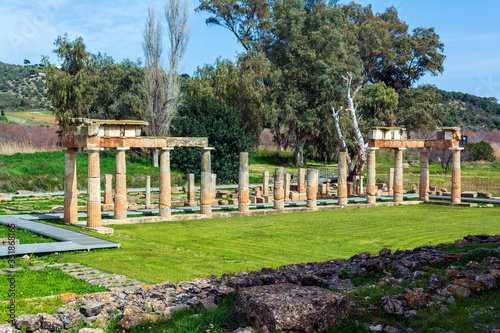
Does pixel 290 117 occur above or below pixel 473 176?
above

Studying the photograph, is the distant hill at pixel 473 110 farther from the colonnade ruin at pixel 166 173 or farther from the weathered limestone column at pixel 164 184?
the weathered limestone column at pixel 164 184

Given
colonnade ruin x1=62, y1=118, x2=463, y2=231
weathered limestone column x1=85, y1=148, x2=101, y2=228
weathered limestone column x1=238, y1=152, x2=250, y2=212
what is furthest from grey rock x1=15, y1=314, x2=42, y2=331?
weathered limestone column x1=238, y1=152, x2=250, y2=212

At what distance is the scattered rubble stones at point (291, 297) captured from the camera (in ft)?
26.5

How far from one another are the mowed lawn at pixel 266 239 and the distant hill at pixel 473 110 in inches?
3233

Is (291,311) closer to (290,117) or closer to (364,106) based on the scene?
(290,117)

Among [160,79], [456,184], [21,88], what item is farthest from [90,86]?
[21,88]

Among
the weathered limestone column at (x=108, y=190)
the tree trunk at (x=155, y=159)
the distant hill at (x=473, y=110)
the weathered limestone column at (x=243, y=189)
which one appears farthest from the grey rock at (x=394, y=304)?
the distant hill at (x=473, y=110)

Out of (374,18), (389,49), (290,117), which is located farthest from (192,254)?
(374,18)

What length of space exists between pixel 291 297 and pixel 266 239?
13.6 metres

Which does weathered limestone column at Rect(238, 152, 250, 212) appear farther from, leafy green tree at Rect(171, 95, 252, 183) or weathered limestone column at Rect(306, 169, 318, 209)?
leafy green tree at Rect(171, 95, 252, 183)

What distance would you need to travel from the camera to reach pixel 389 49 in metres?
65.6

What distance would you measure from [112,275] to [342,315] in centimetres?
723

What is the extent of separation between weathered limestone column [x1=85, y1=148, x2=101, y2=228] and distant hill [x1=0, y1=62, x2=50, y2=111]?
2480 inches

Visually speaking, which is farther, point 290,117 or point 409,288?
point 290,117
